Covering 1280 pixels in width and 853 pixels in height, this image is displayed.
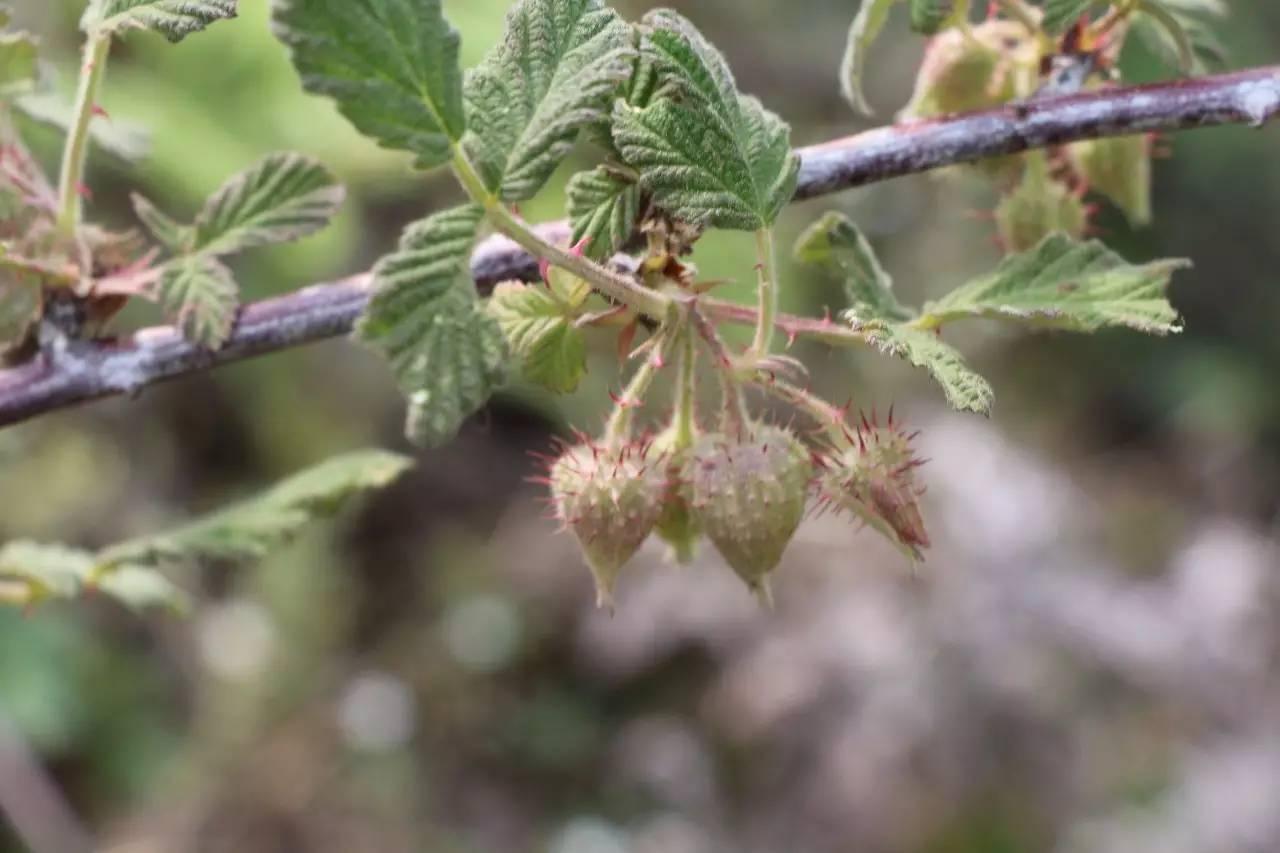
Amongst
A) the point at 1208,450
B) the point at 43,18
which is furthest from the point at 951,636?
the point at 43,18

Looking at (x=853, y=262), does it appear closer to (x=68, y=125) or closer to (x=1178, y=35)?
(x=1178, y=35)

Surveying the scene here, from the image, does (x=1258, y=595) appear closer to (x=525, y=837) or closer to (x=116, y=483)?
(x=525, y=837)

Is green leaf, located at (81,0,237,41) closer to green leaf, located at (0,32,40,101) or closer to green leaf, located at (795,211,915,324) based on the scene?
green leaf, located at (0,32,40,101)

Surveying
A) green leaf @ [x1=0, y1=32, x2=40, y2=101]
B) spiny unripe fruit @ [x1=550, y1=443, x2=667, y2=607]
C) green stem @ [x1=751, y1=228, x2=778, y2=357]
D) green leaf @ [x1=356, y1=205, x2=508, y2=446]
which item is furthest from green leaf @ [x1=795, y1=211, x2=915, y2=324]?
green leaf @ [x1=0, y1=32, x2=40, y2=101]

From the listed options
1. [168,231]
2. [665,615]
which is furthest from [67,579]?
[665,615]

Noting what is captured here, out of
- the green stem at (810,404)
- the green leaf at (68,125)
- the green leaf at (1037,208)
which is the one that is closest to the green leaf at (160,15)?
the green leaf at (68,125)

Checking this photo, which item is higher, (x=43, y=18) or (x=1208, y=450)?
(x=1208, y=450)

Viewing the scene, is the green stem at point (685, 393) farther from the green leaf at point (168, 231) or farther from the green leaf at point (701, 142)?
the green leaf at point (168, 231)
